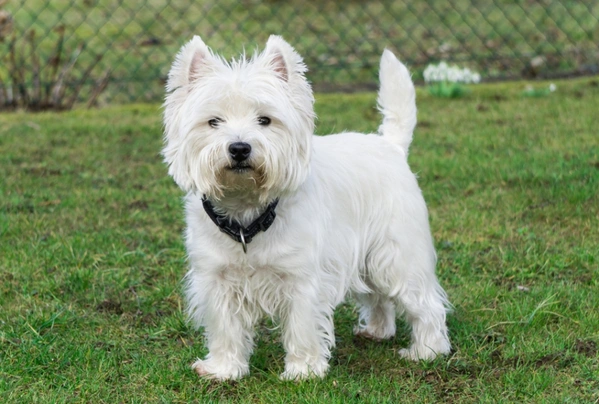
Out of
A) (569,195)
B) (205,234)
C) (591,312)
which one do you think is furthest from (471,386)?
(569,195)

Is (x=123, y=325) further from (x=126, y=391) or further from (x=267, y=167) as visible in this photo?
(x=267, y=167)

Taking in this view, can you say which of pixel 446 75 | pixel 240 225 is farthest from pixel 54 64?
pixel 240 225

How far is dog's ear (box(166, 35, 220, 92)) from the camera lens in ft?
10.4

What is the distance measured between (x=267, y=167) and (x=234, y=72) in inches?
14.4

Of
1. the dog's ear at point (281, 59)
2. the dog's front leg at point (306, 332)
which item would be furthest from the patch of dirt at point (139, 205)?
the dog's ear at point (281, 59)

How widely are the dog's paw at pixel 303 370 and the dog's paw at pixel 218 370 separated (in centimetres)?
17

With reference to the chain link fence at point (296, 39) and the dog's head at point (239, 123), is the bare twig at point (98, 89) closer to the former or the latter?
the chain link fence at point (296, 39)

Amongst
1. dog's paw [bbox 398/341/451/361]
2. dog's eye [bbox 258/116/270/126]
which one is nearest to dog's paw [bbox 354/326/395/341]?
dog's paw [bbox 398/341/451/361]

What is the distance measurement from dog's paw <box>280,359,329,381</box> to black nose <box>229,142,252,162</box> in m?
0.87

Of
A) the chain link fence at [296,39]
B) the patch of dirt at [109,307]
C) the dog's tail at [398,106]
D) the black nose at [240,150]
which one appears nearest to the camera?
the black nose at [240,150]

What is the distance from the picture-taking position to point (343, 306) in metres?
4.30

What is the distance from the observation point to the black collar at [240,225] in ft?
10.4

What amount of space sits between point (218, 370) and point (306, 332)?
388 mm

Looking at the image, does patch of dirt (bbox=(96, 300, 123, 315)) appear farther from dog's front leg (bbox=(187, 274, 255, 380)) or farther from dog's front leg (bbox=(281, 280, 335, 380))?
dog's front leg (bbox=(281, 280, 335, 380))
